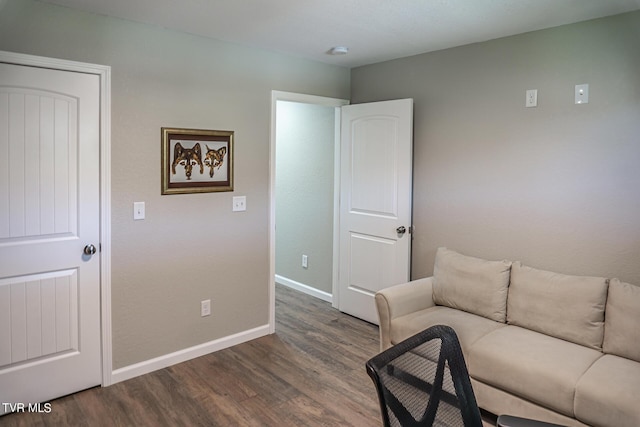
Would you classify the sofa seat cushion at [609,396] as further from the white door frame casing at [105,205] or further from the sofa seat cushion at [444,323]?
the white door frame casing at [105,205]

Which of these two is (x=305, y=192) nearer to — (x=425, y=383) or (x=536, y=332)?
(x=536, y=332)

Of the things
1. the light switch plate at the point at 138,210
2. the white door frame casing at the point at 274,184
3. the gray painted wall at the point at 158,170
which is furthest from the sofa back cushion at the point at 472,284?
the light switch plate at the point at 138,210

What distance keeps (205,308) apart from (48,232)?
123 centimetres

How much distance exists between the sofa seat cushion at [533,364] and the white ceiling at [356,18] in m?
1.93

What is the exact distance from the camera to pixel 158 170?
311cm

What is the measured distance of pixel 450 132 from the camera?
358 centimetres

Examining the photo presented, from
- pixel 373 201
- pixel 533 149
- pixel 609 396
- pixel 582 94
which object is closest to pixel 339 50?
pixel 373 201

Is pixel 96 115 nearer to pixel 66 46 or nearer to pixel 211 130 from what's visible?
pixel 66 46

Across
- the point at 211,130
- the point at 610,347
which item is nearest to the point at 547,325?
the point at 610,347

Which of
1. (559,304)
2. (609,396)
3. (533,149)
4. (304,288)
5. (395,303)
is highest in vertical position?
(533,149)

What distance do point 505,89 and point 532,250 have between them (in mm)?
1160

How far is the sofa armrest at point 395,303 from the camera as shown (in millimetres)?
3109

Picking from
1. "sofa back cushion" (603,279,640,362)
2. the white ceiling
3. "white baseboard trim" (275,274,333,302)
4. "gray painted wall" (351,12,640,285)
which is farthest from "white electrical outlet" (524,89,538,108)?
"white baseboard trim" (275,274,333,302)

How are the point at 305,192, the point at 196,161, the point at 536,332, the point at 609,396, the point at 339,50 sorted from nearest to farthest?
the point at 609,396 < the point at 536,332 < the point at 196,161 < the point at 339,50 < the point at 305,192
